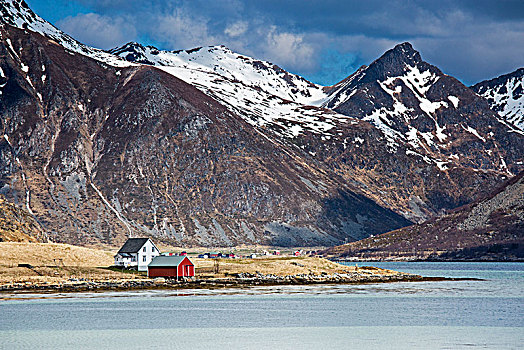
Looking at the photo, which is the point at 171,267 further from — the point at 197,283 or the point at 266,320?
→ the point at 266,320

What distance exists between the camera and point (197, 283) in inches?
5335

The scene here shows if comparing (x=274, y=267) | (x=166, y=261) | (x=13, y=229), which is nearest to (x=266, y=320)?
(x=166, y=261)

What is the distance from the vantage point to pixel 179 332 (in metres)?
72.1

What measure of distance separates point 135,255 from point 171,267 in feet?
29.2

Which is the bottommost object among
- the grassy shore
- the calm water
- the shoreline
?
the calm water

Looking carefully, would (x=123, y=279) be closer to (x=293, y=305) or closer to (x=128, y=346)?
(x=293, y=305)

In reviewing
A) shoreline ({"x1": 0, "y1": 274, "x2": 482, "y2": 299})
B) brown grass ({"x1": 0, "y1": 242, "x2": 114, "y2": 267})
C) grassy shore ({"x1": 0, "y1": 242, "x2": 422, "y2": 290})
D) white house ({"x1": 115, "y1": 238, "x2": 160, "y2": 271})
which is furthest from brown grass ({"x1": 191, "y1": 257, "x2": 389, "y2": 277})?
brown grass ({"x1": 0, "y1": 242, "x2": 114, "y2": 267})

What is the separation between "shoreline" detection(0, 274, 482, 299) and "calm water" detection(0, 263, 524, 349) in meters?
8.55

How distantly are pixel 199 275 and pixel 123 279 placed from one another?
17655mm

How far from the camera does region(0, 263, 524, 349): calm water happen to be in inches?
2532

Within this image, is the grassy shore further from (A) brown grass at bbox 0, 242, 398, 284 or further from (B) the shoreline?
(B) the shoreline

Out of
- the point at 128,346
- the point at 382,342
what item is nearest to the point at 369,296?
the point at 382,342

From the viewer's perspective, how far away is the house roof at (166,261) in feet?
461

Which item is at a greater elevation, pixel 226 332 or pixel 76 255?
pixel 76 255
